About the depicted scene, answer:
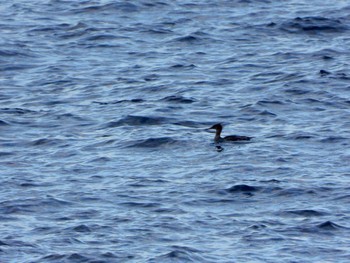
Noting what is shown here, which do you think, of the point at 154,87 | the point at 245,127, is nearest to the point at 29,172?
the point at 245,127

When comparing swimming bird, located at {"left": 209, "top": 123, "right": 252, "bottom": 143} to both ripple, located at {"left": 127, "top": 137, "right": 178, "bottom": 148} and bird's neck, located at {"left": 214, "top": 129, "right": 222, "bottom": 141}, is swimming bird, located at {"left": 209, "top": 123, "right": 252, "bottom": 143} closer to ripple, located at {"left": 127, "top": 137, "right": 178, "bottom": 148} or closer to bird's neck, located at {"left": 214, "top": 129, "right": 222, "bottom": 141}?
bird's neck, located at {"left": 214, "top": 129, "right": 222, "bottom": 141}

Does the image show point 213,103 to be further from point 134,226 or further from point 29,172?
point 134,226

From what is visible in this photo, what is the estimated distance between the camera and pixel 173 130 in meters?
24.2

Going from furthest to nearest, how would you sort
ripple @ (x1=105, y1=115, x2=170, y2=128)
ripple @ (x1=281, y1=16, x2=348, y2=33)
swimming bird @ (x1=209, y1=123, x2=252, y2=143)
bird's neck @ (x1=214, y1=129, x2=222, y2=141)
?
1. ripple @ (x1=281, y1=16, x2=348, y2=33)
2. ripple @ (x1=105, y1=115, x2=170, y2=128)
3. bird's neck @ (x1=214, y1=129, x2=222, y2=141)
4. swimming bird @ (x1=209, y1=123, x2=252, y2=143)

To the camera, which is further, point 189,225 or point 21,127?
point 21,127

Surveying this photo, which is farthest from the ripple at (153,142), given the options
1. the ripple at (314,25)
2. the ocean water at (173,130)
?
the ripple at (314,25)

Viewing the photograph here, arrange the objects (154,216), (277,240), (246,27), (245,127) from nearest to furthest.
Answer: (277,240)
(154,216)
(245,127)
(246,27)

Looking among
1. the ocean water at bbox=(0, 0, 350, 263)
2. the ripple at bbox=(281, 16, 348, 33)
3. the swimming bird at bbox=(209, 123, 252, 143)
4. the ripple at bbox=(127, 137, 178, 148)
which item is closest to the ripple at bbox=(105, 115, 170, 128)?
the ocean water at bbox=(0, 0, 350, 263)

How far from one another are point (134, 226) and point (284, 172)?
3997 mm

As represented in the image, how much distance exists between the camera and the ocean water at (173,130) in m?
17.5

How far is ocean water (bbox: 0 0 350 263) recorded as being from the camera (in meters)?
17.5

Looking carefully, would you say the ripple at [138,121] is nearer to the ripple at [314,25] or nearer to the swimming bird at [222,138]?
the swimming bird at [222,138]

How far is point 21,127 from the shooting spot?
80.4 feet

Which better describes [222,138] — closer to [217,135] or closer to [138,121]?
[217,135]
